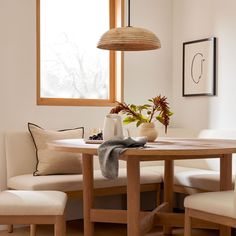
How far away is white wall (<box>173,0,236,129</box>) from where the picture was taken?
14.2 ft

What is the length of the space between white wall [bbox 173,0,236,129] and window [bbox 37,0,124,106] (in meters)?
0.69

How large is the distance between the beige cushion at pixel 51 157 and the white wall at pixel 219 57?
56.2 inches

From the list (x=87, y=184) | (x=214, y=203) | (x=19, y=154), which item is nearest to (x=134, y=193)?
(x=214, y=203)

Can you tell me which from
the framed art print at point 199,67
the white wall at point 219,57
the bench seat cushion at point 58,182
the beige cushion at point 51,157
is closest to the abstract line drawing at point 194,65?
the framed art print at point 199,67

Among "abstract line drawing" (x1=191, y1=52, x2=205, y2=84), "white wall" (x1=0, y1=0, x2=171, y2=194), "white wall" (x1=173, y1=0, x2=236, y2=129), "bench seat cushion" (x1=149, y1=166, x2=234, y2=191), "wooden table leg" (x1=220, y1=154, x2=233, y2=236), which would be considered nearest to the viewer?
"wooden table leg" (x1=220, y1=154, x2=233, y2=236)

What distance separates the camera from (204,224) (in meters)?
3.13

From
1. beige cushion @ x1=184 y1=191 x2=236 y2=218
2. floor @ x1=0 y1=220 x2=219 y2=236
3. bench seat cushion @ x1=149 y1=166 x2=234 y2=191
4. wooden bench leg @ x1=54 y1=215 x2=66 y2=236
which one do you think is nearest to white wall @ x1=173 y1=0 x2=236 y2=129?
bench seat cushion @ x1=149 y1=166 x2=234 y2=191

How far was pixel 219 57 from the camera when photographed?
443cm

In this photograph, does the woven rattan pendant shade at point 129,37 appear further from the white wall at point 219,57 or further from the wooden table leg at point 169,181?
the white wall at point 219,57

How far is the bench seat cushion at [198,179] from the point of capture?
3613 mm

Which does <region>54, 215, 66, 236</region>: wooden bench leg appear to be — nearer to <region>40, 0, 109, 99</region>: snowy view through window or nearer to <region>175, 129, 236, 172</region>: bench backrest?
<region>175, 129, 236, 172</region>: bench backrest

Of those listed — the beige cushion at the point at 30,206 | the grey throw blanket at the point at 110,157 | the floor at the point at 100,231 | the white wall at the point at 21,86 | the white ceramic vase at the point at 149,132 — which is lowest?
the floor at the point at 100,231

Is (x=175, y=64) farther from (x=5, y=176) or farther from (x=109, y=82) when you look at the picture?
(x=5, y=176)

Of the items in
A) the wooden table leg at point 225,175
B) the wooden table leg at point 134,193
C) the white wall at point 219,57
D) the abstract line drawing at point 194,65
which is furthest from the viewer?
the abstract line drawing at point 194,65
